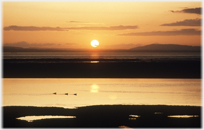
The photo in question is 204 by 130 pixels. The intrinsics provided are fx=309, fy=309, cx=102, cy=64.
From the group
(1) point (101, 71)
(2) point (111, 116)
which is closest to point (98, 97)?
(2) point (111, 116)

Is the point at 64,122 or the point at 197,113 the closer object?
the point at 64,122

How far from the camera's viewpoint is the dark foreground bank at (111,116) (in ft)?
34.1

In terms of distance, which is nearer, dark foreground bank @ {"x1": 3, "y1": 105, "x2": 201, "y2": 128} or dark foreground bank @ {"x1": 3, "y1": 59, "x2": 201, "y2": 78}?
dark foreground bank @ {"x1": 3, "y1": 105, "x2": 201, "y2": 128}

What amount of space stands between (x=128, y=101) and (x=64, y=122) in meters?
4.14

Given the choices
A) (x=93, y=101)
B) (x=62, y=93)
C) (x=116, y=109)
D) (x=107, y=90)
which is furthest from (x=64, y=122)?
(x=107, y=90)

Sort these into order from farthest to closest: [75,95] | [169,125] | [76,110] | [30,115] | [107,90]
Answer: [107,90] → [75,95] → [76,110] → [30,115] → [169,125]

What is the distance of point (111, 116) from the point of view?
1131 centimetres

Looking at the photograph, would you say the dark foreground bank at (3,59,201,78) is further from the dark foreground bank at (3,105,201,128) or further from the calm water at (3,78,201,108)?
the dark foreground bank at (3,105,201,128)

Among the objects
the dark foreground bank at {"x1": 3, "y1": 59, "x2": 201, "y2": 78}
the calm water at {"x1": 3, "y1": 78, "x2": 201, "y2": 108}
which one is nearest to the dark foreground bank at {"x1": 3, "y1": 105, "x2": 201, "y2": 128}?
the calm water at {"x1": 3, "y1": 78, "x2": 201, "y2": 108}

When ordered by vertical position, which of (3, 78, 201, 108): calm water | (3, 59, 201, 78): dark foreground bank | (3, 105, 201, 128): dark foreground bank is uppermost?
(3, 59, 201, 78): dark foreground bank

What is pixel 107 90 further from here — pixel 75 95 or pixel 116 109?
pixel 116 109

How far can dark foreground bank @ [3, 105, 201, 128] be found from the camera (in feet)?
34.1

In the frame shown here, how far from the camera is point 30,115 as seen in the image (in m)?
11.5

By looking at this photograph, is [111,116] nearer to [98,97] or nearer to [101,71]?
[98,97]
